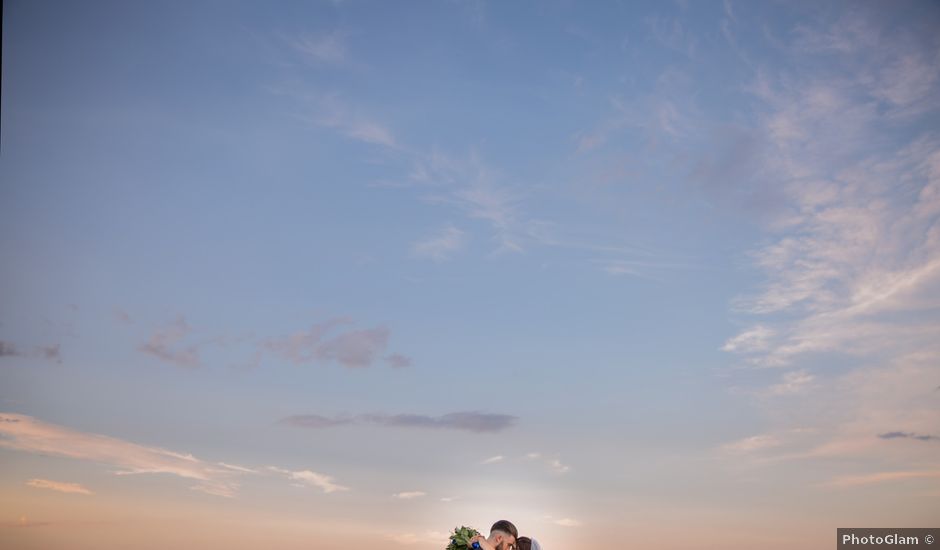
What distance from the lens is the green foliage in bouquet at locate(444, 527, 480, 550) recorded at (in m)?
19.2

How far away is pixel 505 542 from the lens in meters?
18.0

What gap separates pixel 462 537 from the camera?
19.3 meters

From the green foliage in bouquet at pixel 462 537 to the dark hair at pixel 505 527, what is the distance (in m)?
1.07

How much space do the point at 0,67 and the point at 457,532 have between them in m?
14.3

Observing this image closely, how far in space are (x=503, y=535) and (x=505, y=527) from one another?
20 centimetres

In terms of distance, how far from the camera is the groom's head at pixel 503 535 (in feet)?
59.0

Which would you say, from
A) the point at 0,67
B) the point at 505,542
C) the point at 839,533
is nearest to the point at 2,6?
the point at 0,67

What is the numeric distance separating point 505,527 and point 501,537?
25 centimetres

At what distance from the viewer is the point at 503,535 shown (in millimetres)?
18078

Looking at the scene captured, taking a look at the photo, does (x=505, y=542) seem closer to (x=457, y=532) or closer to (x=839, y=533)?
(x=457, y=532)

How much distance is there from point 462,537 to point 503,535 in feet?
5.47

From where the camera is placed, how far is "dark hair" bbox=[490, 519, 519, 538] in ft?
59.6

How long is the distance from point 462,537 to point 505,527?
1671mm

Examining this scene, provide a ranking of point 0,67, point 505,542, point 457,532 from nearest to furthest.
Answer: point 0,67, point 505,542, point 457,532
